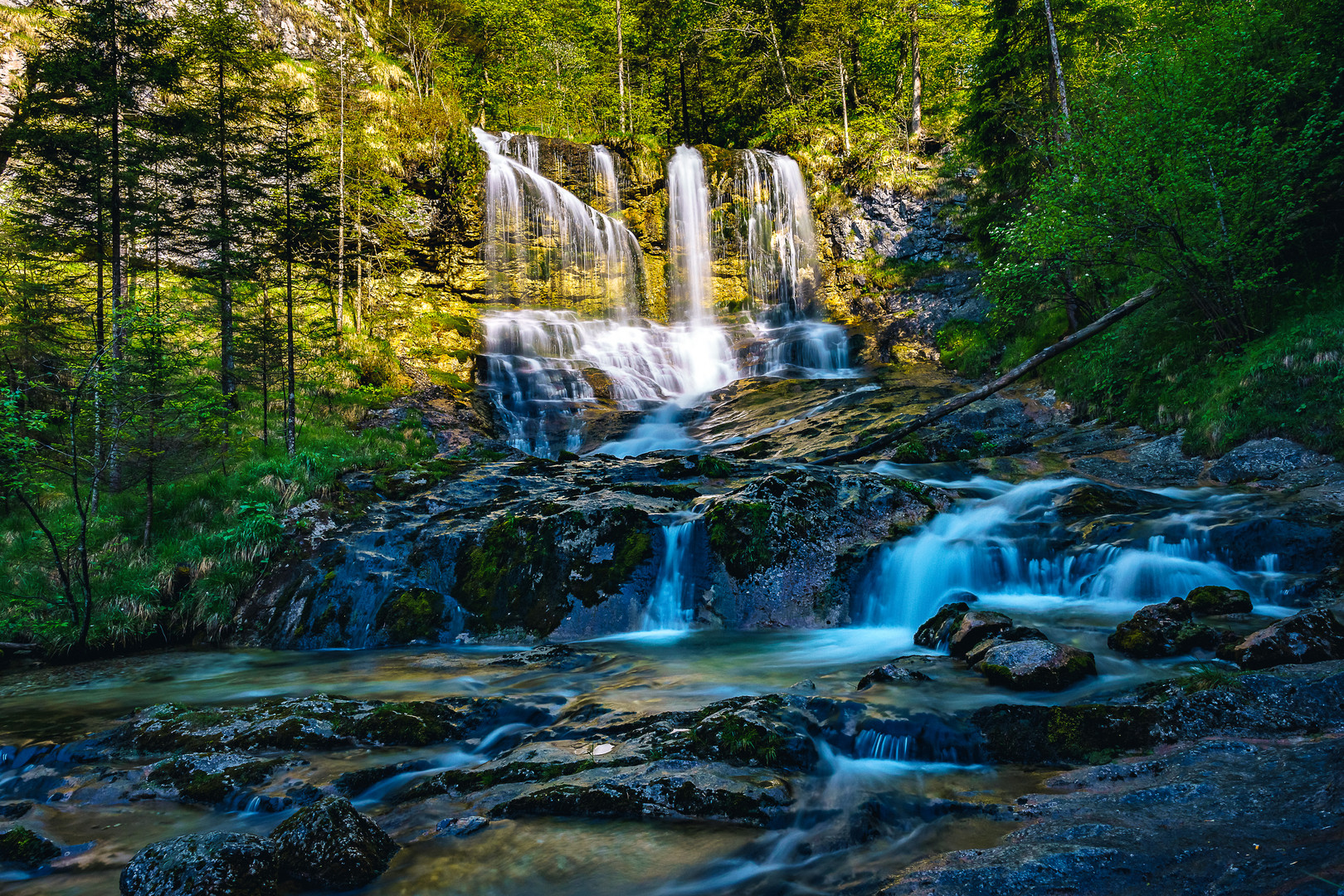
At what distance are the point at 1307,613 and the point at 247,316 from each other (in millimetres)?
19942

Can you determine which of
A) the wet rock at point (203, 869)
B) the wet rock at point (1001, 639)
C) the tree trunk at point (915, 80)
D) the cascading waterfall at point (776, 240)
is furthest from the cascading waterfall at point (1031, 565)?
the tree trunk at point (915, 80)

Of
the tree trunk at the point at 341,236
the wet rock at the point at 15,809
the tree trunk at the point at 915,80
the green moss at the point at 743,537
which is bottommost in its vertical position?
the wet rock at the point at 15,809

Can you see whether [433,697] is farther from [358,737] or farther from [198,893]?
[198,893]

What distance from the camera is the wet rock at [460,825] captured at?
3.96 meters

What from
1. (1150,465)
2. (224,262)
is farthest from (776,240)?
(224,262)

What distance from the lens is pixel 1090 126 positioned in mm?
13477

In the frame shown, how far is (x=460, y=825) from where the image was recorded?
401 cm

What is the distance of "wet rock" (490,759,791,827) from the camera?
394cm

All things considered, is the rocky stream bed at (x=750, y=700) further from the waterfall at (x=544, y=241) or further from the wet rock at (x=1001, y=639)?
the waterfall at (x=544, y=241)

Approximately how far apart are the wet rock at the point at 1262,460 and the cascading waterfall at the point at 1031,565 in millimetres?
2094

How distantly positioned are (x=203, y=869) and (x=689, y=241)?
97.9ft

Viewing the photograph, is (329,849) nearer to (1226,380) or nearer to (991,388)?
(1226,380)

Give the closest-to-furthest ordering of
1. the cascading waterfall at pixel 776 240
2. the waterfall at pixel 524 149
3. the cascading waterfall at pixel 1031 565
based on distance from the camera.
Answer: the cascading waterfall at pixel 1031 565, the waterfall at pixel 524 149, the cascading waterfall at pixel 776 240

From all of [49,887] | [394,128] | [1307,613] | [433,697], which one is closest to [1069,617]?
[1307,613]
